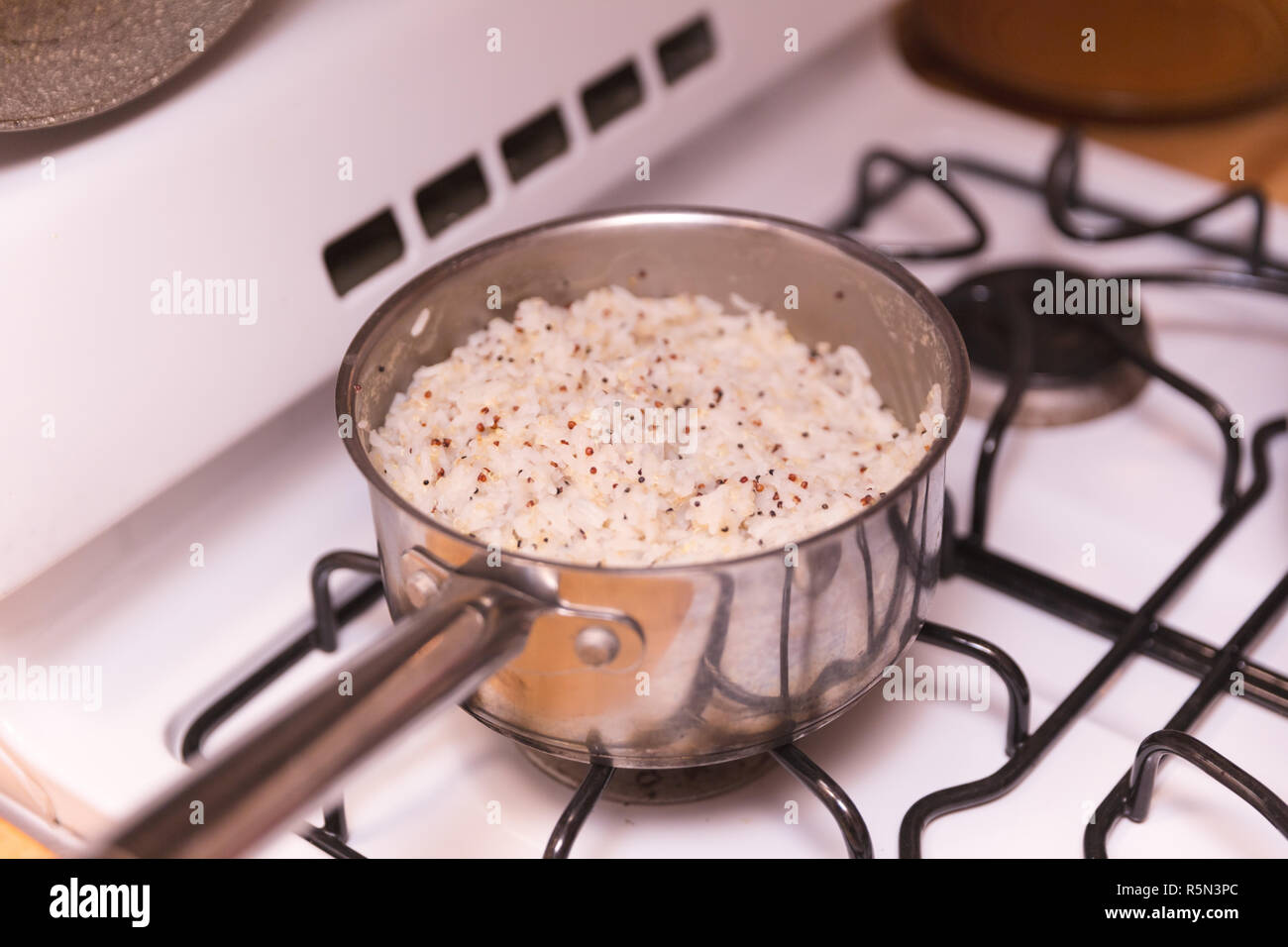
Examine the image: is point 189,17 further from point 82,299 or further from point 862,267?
point 862,267

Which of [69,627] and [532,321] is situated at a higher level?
[532,321]

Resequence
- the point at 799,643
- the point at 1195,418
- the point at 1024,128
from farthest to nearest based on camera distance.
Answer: the point at 1024,128
the point at 1195,418
the point at 799,643

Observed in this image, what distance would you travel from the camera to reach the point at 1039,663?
675mm

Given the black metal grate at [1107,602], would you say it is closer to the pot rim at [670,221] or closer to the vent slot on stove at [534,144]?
the pot rim at [670,221]

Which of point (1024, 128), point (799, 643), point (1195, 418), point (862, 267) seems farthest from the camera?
point (1024, 128)

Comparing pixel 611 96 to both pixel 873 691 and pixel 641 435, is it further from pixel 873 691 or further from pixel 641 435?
pixel 873 691

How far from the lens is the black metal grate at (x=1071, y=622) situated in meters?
0.54

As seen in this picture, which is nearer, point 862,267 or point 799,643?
point 799,643

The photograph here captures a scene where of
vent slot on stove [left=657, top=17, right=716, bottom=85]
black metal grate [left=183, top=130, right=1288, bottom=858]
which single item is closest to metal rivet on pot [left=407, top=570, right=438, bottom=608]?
black metal grate [left=183, top=130, right=1288, bottom=858]

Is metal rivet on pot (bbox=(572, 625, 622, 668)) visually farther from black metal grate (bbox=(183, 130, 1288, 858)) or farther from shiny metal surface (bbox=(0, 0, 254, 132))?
shiny metal surface (bbox=(0, 0, 254, 132))

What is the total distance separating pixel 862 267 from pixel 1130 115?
52 cm

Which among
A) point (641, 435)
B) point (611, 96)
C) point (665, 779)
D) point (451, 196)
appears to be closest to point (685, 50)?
point (611, 96)
